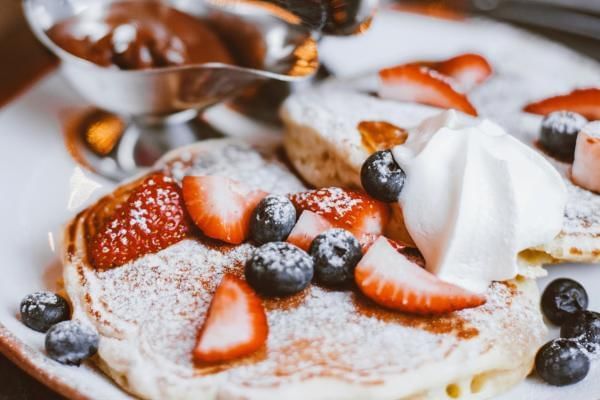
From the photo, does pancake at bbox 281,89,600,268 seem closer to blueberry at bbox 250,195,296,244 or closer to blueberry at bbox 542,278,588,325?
blueberry at bbox 542,278,588,325

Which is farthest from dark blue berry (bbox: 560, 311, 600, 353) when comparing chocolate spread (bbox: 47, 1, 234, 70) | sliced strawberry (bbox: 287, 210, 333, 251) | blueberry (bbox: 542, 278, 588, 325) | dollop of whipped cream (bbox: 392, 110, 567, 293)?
chocolate spread (bbox: 47, 1, 234, 70)

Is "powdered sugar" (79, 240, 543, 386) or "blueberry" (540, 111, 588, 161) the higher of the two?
"blueberry" (540, 111, 588, 161)

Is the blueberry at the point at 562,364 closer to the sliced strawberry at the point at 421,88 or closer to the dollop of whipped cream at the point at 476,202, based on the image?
the dollop of whipped cream at the point at 476,202

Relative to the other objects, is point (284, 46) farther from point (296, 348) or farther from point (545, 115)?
point (296, 348)

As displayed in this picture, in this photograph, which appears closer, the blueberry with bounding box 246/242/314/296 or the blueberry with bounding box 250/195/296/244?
the blueberry with bounding box 246/242/314/296

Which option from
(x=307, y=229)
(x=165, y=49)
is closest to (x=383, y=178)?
(x=307, y=229)

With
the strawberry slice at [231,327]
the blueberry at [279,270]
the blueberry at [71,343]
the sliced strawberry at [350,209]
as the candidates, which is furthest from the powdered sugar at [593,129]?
the blueberry at [71,343]

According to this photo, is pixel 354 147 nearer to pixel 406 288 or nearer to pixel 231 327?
pixel 406 288
